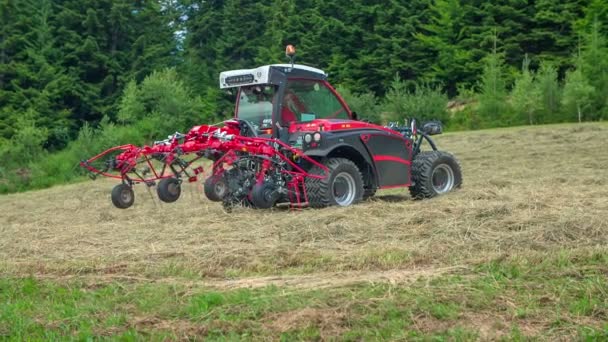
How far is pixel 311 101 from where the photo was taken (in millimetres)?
12281

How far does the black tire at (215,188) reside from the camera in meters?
11.4

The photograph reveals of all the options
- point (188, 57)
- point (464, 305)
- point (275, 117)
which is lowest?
point (464, 305)

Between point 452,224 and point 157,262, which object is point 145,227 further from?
point 452,224

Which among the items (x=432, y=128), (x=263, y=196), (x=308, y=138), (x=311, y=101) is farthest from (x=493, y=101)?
(x=263, y=196)

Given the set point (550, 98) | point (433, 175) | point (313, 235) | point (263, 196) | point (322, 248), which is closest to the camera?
point (322, 248)

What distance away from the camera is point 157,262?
761 cm

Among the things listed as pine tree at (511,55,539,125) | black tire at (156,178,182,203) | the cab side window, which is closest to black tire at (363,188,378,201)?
the cab side window

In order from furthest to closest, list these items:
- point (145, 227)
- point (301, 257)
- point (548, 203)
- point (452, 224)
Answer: point (145, 227), point (548, 203), point (452, 224), point (301, 257)

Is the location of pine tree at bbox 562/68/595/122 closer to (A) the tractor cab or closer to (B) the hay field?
(B) the hay field

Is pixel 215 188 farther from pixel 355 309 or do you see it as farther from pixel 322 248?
pixel 355 309

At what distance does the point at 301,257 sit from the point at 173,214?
15.7 ft

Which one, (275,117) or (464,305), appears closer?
(464,305)

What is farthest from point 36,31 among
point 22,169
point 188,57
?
point 22,169

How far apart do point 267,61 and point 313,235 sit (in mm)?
44707
